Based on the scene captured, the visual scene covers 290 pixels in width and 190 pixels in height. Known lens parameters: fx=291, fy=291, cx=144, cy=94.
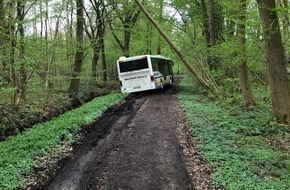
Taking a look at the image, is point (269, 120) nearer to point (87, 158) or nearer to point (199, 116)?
point (199, 116)

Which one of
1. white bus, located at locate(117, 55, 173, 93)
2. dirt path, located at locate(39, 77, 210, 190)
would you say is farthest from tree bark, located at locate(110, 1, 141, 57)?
dirt path, located at locate(39, 77, 210, 190)

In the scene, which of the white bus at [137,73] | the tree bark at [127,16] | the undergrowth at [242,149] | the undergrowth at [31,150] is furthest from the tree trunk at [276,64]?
the tree bark at [127,16]

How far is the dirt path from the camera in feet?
18.9

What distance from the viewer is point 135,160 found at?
700cm

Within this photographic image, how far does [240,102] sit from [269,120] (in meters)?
4.35

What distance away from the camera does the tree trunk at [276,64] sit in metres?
8.76

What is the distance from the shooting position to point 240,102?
14.0 m

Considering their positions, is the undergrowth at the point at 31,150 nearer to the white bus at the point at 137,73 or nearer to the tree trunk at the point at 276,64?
the tree trunk at the point at 276,64

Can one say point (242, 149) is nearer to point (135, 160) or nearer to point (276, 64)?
point (135, 160)

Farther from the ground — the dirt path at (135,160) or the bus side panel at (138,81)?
the bus side panel at (138,81)

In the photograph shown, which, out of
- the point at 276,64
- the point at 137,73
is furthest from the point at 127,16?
the point at 276,64

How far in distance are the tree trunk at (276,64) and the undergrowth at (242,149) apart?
64 centimetres

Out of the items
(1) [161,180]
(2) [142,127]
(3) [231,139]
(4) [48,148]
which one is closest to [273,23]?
(3) [231,139]

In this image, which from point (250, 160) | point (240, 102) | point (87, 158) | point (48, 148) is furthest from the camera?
point (240, 102)
